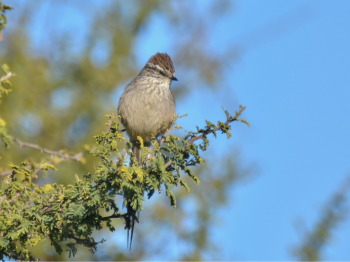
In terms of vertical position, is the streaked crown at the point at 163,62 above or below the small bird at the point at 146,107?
above

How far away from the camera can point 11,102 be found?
25.3ft

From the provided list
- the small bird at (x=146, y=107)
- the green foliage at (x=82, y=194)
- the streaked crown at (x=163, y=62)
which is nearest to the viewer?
the green foliage at (x=82, y=194)

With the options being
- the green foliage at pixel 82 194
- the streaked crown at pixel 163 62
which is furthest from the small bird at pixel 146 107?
the green foliage at pixel 82 194

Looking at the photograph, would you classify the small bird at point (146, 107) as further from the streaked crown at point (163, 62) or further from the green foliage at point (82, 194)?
the green foliage at point (82, 194)

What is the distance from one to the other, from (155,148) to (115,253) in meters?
4.67

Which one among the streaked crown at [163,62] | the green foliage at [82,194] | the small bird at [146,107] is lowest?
the green foliage at [82,194]

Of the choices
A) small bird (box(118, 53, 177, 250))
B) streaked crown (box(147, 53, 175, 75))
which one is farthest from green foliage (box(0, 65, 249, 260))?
streaked crown (box(147, 53, 175, 75))

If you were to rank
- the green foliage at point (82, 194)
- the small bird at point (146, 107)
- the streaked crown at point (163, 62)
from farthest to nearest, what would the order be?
the streaked crown at point (163, 62), the small bird at point (146, 107), the green foliage at point (82, 194)

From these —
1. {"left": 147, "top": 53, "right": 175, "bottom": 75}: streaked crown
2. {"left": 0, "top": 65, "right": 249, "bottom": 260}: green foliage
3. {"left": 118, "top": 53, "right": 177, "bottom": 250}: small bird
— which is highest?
{"left": 147, "top": 53, "right": 175, "bottom": 75}: streaked crown

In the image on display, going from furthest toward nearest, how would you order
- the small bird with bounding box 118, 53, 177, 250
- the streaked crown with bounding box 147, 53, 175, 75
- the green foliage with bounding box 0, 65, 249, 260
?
1. the streaked crown with bounding box 147, 53, 175, 75
2. the small bird with bounding box 118, 53, 177, 250
3. the green foliage with bounding box 0, 65, 249, 260

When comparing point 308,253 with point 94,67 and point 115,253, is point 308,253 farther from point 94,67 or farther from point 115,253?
point 94,67

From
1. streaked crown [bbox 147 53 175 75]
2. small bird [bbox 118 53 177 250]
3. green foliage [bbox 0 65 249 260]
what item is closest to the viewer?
green foliage [bbox 0 65 249 260]

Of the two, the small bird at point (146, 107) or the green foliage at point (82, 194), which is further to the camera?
the small bird at point (146, 107)

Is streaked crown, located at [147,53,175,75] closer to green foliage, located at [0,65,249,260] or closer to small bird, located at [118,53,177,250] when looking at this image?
small bird, located at [118,53,177,250]
